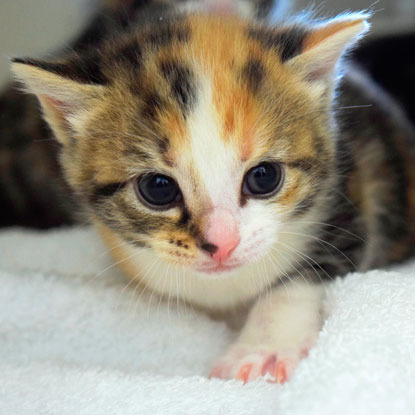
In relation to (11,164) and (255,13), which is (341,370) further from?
(11,164)

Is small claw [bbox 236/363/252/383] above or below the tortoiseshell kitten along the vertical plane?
below

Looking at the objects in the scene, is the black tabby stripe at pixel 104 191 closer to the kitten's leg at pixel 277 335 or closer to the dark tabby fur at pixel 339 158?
the dark tabby fur at pixel 339 158

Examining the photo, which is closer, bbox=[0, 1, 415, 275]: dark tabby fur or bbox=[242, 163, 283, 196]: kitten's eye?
bbox=[242, 163, 283, 196]: kitten's eye

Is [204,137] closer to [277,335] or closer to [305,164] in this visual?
[305,164]

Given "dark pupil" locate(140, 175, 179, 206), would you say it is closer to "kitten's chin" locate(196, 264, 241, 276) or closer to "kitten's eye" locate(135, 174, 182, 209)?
"kitten's eye" locate(135, 174, 182, 209)

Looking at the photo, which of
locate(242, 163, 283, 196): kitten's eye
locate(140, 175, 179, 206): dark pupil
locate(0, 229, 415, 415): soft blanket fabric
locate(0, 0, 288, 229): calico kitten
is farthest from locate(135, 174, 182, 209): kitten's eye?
locate(0, 0, 288, 229): calico kitten

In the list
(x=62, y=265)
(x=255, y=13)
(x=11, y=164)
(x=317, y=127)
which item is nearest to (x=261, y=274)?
(x=317, y=127)

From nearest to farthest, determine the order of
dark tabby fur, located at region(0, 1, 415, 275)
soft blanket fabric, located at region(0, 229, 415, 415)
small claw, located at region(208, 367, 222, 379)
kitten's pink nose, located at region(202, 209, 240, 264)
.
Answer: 1. soft blanket fabric, located at region(0, 229, 415, 415)
2. kitten's pink nose, located at region(202, 209, 240, 264)
3. small claw, located at region(208, 367, 222, 379)
4. dark tabby fur, located at region(0, 1, 415, 275)

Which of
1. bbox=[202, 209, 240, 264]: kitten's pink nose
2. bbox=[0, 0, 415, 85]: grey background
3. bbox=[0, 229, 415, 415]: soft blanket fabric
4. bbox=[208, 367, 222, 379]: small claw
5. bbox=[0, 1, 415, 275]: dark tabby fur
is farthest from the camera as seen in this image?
bbox=[0, 0, 415, 85]: grey background

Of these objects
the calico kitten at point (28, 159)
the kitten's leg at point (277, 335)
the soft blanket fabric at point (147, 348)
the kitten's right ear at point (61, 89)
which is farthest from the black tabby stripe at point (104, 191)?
the calico kitten at point (28, 159)

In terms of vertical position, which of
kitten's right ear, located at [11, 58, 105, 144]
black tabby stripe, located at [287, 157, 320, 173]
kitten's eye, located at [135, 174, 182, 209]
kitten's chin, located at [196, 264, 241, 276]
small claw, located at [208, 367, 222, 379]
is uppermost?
kitten's right ear, located at [11, 58, 105, 144]
